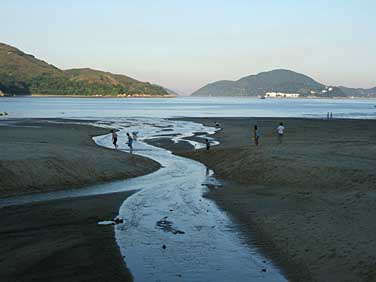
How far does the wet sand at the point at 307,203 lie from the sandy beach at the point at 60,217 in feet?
17.0

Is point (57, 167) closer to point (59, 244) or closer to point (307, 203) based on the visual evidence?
point (59, 244)

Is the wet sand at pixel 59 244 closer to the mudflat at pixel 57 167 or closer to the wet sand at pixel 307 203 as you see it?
the mudflat at pixel 57 167

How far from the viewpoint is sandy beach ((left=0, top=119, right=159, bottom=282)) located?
529 inches

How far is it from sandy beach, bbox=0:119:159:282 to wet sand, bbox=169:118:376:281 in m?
5.19

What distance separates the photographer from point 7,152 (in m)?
30.2

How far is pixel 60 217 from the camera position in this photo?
19750mm

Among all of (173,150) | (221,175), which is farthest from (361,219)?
(173,150)

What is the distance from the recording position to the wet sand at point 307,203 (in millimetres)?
13773

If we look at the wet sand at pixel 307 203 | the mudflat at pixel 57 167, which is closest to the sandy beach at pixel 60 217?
the mudflat at pixel 57 167

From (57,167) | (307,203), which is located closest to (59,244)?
(307,203)

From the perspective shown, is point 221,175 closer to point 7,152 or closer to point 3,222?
point 7,152

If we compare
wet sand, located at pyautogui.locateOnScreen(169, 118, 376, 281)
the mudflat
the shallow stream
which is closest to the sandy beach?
the mudflat

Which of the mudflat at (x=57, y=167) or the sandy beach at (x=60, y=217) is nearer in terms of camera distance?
the sandy beach at (x=60, y=217)

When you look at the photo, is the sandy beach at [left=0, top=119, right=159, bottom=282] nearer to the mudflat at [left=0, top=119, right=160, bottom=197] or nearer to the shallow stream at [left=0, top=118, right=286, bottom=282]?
the mudflat at [left=0, top=119, right=160, bottom=197]
